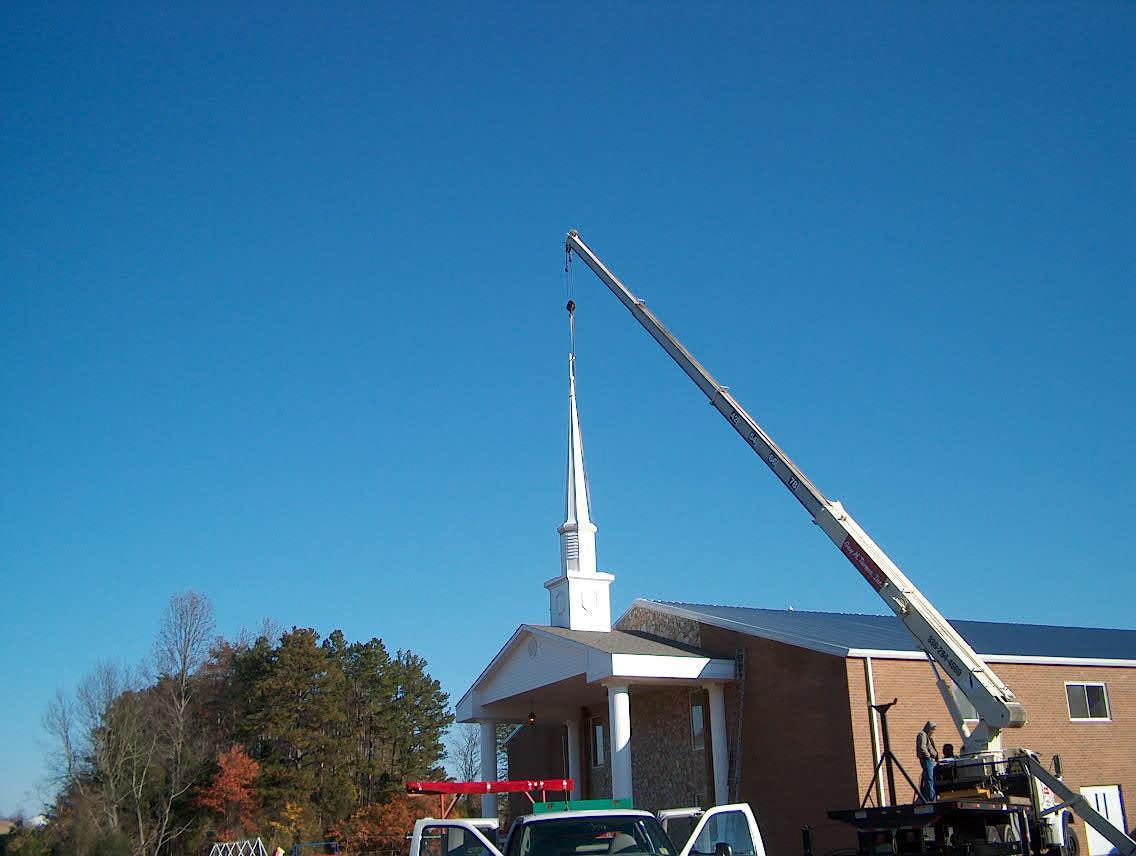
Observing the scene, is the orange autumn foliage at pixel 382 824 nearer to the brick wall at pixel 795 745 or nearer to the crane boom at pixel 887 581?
the brick wall at pixel 795 745

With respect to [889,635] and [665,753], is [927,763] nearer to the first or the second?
[889,635]

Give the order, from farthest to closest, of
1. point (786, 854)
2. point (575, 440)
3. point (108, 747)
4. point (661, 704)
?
point (108, 747), point (575, 440), point (661, 704), point (786, 854)

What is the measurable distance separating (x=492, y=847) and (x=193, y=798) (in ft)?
139

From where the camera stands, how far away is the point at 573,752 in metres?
33.4

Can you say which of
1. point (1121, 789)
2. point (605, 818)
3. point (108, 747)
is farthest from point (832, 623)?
point (108, 747)

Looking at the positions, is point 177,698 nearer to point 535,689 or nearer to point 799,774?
point 535,689

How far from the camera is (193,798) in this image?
47.6m

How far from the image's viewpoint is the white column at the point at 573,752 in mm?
33000

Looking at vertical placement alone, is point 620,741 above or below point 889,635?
below

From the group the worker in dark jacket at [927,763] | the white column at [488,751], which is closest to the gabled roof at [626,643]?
the white column at [488,751]

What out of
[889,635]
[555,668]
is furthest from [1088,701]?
[555,668]

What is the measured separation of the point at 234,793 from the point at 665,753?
26255mm

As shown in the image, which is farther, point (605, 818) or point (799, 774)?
point (799, 774)

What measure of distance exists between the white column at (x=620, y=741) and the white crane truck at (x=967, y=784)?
7083mm
